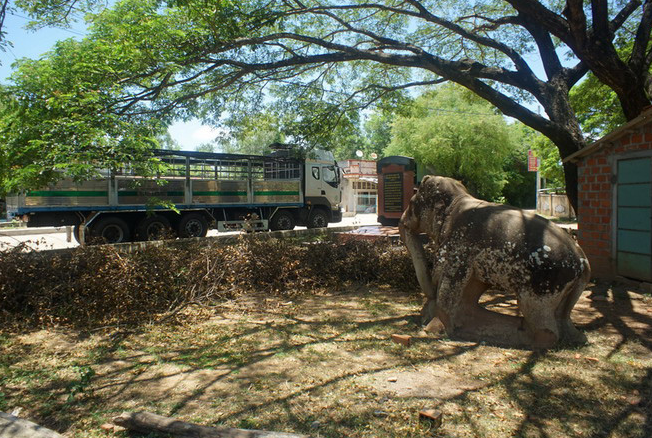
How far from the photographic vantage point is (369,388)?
3.71 metres

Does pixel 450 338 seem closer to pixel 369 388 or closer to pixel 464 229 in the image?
pixel 464 229

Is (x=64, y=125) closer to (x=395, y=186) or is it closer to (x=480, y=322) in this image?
(x=480, y=322)

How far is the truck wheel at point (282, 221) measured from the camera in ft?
56.4

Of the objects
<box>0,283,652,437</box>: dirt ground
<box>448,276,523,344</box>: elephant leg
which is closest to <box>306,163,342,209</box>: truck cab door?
<box>0,283,652,437</box>: dirt ground

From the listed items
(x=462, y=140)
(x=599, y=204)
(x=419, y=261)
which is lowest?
(x=419, y=261)

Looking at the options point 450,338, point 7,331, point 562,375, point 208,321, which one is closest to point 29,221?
point 7,331

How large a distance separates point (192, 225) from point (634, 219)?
464 inches

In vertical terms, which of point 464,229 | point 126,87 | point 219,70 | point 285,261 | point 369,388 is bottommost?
point 369,388

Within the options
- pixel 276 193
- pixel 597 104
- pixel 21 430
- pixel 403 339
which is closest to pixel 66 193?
pixel 276 193

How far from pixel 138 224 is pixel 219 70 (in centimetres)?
567

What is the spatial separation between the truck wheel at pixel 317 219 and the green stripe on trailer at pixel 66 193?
317 inches

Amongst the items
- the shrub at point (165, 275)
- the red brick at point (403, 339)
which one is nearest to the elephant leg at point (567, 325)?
the red brick at point (403, 339)

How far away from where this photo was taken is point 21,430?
112 inches

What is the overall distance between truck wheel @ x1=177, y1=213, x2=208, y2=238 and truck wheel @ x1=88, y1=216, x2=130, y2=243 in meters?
1.68
